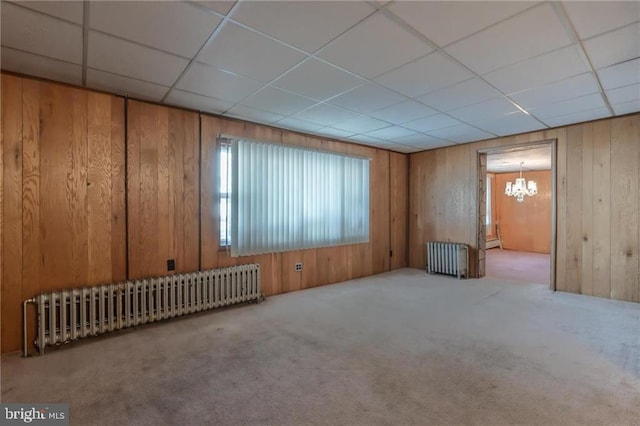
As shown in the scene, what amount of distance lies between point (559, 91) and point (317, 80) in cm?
251

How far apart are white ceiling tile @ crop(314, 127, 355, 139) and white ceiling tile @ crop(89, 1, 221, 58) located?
2588mm

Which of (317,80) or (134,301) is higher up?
(317,80)

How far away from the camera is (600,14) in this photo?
75.9 inches

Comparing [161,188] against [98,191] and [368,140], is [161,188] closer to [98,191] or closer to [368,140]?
[98,191]

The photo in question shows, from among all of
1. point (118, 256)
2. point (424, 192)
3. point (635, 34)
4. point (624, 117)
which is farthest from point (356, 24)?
point (424, 192)

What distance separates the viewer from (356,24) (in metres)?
2.03

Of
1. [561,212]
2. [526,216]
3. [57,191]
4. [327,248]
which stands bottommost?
[327,248]

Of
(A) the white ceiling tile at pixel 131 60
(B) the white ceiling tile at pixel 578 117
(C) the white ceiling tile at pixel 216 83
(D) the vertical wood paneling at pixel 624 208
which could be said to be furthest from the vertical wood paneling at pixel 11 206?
(D) the vertical wood paneling at pixel 624 208

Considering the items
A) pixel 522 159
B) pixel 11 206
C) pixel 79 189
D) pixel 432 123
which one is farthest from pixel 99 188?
pixel 522 159

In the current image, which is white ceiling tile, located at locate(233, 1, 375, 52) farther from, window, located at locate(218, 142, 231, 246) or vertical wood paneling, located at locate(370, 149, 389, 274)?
vertical wood paneling, located at locate(370, 149, 389, 274)

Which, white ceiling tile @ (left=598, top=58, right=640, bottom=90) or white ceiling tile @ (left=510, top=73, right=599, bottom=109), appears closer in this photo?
white ceiling tile @ (left=598, top=58, right=640, bottom=90)

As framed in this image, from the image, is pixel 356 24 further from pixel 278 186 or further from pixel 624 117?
pixel 624 117

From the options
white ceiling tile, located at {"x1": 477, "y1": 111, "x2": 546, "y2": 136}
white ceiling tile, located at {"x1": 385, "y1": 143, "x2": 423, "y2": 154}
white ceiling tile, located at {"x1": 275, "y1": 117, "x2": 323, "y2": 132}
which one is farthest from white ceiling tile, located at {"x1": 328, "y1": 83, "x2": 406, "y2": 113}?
white ceiling tile, located at {"x1": 385, "y1": 143, "x2": 423, "y2": 154}

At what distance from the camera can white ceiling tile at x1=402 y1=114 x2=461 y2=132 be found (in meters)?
4.07
